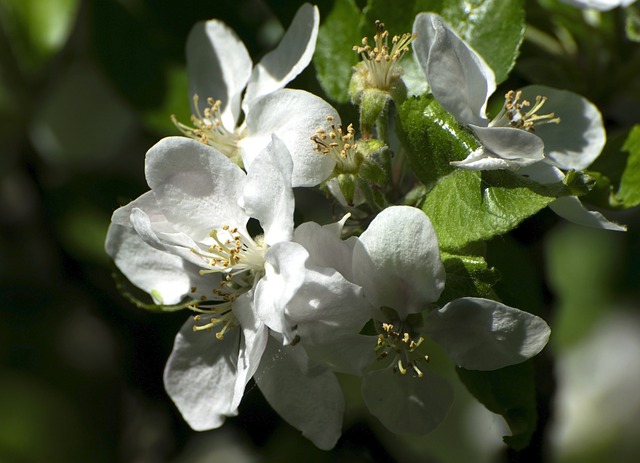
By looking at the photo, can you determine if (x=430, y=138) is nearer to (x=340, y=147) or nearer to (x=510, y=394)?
(x=340, y=147)

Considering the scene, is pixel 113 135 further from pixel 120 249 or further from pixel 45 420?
pixel 120 249

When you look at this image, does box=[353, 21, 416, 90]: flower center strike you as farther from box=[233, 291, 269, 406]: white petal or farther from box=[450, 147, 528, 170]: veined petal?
box=[233, 291, 269, 406]: white petal

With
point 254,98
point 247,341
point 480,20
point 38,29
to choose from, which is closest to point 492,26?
point 480,20

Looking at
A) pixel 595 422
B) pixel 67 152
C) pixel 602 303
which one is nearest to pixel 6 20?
pixel 67 152

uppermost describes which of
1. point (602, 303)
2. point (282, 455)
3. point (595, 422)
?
point (282, 455)

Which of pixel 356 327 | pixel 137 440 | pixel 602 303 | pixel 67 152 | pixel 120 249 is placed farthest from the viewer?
pixel 602 303
